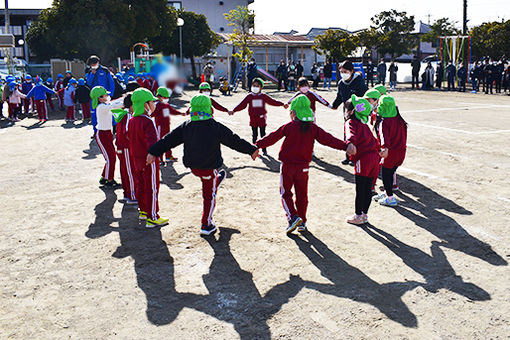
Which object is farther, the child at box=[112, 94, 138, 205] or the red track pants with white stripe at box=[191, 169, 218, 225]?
the child at box=[112, 94, 138, 205]

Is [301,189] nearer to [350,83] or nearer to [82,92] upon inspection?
[350,83]

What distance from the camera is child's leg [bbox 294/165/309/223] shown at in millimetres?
5504

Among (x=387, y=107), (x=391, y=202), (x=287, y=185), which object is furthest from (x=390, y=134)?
(x=287, y=185)

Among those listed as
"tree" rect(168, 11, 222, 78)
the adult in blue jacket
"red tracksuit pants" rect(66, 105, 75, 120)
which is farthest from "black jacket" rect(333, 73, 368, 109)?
"tree" rect(168, 11, 222, 78)

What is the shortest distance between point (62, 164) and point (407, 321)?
8.45 m

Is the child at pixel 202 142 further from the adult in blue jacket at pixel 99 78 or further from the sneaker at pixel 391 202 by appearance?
the adult in blue jacket at pixel 99 78

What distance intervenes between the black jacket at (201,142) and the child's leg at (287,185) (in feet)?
1.47

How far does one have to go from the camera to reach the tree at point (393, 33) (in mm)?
33844

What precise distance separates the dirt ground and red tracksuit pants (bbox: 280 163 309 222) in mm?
335

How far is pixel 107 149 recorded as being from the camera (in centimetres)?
805

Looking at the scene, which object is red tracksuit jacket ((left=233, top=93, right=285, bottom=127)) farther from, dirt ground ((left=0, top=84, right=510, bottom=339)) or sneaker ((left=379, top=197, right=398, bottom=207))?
sneaker ((left=379, top=197, right=398, bottom=207))

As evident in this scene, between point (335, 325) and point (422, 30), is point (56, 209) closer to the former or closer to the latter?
point (335, 325)

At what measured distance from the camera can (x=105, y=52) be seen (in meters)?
26.0

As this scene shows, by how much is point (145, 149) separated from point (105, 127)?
2269mm
